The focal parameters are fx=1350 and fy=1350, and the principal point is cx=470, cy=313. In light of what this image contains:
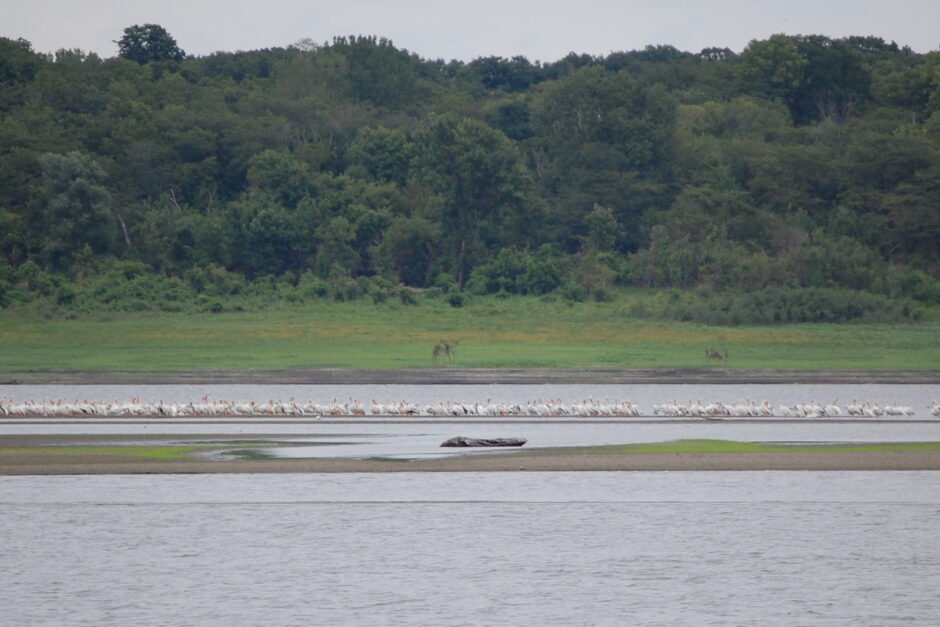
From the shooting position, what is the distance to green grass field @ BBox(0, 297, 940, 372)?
1761 inches

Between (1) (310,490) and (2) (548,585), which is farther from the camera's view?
(1) (310,490)

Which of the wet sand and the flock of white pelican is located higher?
the wet sand

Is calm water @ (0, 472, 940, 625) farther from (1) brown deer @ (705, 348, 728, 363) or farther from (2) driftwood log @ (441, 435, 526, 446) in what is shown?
(1) brown deer @ (705, 348, 728, 363)

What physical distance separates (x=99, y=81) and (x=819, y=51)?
43.0m

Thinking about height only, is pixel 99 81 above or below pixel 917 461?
above

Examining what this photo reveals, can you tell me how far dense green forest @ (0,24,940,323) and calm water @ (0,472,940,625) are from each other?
32.4 metres

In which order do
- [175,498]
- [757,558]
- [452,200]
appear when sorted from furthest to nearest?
[452,200], [175,498], [757,558]

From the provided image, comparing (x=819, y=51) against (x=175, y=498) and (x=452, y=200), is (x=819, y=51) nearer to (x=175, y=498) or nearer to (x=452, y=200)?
(x=452, y=200)

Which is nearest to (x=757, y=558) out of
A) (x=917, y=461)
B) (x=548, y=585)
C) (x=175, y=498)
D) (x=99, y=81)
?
(x=548, y=585)

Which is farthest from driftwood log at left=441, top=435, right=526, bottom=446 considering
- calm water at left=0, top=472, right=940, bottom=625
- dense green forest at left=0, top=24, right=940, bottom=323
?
dense green forest at left=0, top=24, right=940, bottom=323

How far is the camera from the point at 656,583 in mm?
17312

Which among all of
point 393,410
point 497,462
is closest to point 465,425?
point 393,410

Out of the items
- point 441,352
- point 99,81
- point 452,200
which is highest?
point 99,81

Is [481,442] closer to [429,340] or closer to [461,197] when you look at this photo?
[429,340]
